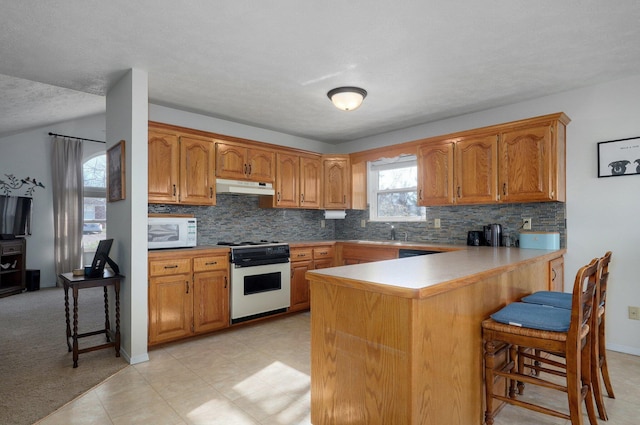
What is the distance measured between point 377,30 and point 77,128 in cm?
686

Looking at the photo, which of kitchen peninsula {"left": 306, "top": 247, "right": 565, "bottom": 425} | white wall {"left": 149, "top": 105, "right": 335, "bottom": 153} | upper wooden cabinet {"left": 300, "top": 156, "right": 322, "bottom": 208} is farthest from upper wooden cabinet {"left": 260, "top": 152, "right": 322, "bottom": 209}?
kitchen peninsula {"left": 306, "top": 247, "right": 565, "bottom": 425}

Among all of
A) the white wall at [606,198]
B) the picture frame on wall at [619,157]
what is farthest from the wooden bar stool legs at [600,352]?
the picture frame on wall at [619,157]

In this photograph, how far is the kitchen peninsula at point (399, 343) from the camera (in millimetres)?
1510

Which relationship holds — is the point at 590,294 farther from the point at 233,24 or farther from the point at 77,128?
the point at 77,128

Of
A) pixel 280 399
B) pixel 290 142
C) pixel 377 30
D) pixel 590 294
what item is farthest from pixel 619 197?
pixel 290 142

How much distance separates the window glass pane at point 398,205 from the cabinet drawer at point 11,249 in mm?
5996

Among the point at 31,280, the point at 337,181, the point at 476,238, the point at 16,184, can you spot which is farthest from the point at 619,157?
the point at 16,184

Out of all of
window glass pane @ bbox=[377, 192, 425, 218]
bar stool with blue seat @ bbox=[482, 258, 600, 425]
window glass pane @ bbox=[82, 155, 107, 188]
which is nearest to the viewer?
bar stool with blue seat @ bbox=[482, 258, 600, 425]

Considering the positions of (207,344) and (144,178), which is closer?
(144,178)

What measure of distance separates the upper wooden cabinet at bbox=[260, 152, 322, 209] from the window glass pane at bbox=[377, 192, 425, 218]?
3.19ft

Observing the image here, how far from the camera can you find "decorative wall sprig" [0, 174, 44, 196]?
20.3 feet

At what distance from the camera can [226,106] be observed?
3969mm

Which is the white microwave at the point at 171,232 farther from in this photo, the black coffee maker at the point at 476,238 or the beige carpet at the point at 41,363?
the black coffee maker at the point at 476,238

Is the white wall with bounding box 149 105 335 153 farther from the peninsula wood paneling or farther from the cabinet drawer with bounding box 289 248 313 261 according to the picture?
the peninsula wood paneling
